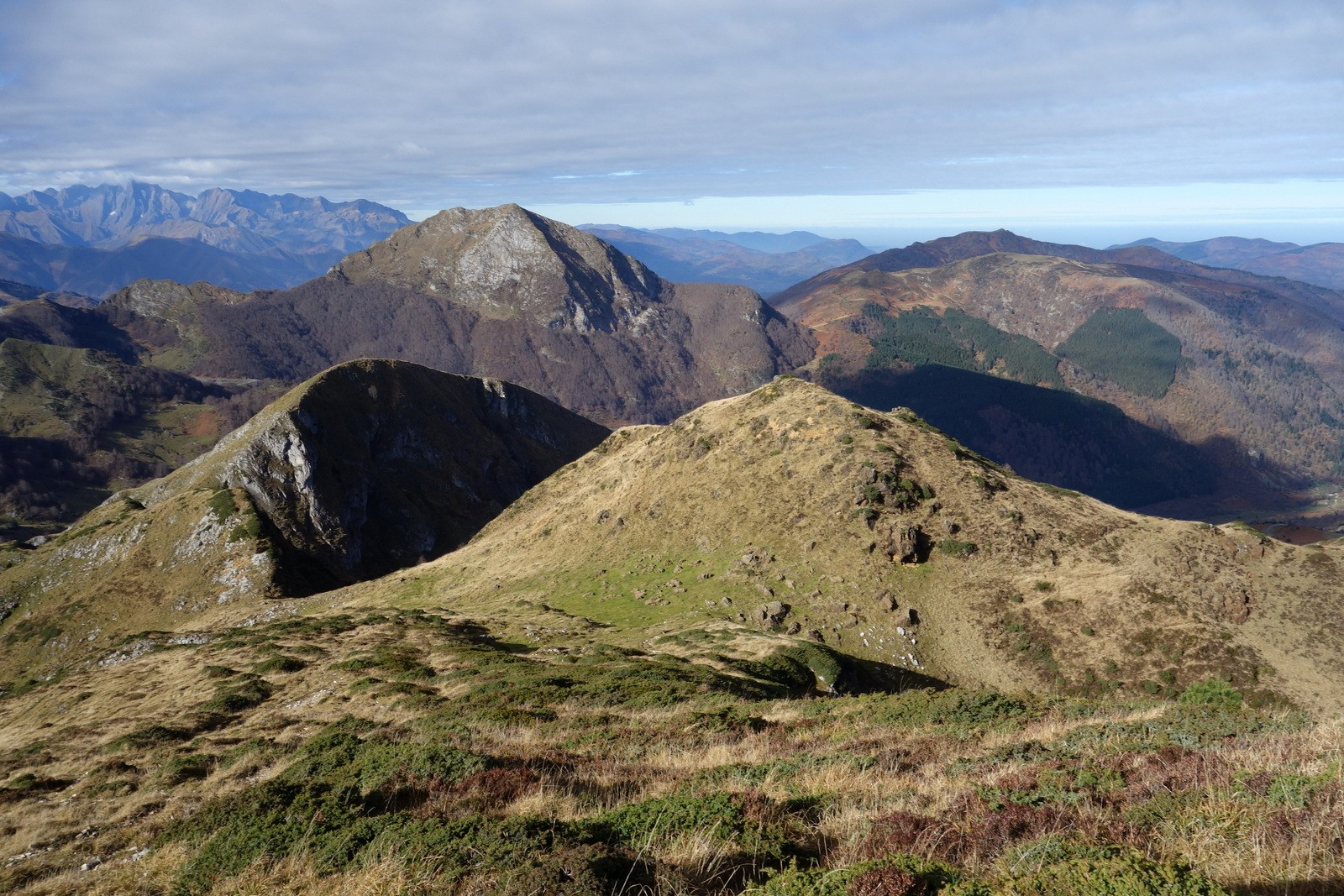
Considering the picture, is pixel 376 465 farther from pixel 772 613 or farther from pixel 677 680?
pixel 677 680

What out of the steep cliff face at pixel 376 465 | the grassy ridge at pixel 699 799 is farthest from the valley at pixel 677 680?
the steep cliff face at pixel 376 465

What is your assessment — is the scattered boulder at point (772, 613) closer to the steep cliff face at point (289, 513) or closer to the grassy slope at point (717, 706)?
the grassy slope at point (717, 706)

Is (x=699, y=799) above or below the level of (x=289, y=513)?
above

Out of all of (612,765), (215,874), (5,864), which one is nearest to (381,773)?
(215,874)

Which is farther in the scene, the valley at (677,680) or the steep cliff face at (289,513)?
the steep cliff face at (289,513)

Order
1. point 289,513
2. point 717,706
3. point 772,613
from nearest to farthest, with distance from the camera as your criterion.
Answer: point 717,706 < point 772,613 < point 289,513

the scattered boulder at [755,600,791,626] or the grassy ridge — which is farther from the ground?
the grassy ridge

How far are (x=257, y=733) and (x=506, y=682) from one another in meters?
10.4

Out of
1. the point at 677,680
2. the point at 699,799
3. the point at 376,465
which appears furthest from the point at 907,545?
the point at 376,465

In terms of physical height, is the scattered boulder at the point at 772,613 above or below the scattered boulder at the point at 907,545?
below

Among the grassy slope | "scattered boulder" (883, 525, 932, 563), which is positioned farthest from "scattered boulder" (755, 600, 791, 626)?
"scattered boulder" (883, 525, 932, 563)

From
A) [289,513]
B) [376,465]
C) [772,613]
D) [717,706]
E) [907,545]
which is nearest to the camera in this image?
[717,706]

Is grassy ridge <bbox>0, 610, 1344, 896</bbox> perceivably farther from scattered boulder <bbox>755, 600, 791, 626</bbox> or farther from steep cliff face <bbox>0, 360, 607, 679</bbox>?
steep cliff face <bbox>0, 360, 607, 679</bbox>

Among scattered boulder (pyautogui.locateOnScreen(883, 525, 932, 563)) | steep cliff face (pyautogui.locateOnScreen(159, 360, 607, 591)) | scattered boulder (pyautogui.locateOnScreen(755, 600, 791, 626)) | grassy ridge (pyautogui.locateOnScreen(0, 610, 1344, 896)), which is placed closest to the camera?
grassy ridge (pyautogui.locateOnScreen(0, 610, 1344, 896))
